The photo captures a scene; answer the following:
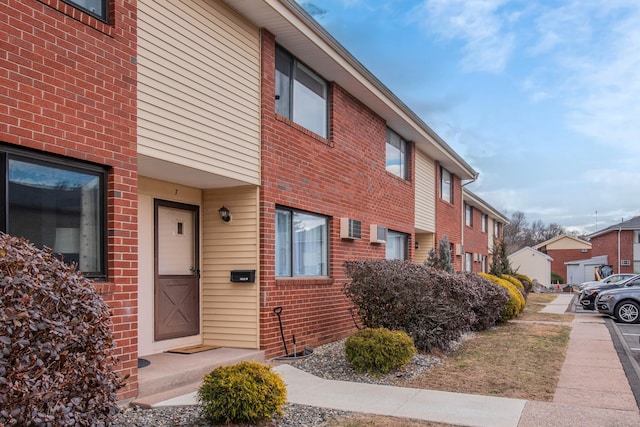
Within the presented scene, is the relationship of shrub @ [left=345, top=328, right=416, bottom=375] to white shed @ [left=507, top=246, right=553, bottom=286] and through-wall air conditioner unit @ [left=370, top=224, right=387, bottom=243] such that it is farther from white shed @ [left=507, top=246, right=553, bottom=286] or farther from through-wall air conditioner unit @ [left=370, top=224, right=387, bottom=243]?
white shed @ [left=507, top=246, right=553, bottom=286]

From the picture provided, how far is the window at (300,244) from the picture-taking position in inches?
372

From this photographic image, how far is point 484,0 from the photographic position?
40.8ft

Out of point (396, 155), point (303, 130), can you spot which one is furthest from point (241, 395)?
point (396, 155)

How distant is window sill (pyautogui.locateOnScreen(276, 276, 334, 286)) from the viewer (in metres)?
A: 9.11

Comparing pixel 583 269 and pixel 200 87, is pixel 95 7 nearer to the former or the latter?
pixel 200 87

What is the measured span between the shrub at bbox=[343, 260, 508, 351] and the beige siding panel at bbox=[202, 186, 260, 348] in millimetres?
1869

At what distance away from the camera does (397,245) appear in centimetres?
1553

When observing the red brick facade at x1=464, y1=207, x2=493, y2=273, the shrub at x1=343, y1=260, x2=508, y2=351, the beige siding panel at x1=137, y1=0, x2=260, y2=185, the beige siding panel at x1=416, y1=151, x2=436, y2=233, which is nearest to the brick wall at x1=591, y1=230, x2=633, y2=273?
the red brick facade at x1=464, y1=207, x2=493, y2=273

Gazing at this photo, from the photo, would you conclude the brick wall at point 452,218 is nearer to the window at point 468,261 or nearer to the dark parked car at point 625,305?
the window at point 468,261

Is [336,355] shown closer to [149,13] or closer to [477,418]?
[477,418]

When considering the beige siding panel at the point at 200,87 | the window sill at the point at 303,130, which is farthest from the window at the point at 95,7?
the window sill at the point at 303,130

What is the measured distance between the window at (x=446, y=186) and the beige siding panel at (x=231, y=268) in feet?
41.8

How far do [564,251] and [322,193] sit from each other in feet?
195

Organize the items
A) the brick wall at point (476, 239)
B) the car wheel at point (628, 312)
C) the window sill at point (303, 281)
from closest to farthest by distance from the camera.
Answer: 1. the window sill at point (303, 281)
2. the car wheel at point (628, 312)
3. the brick wall at point (476, 239)
